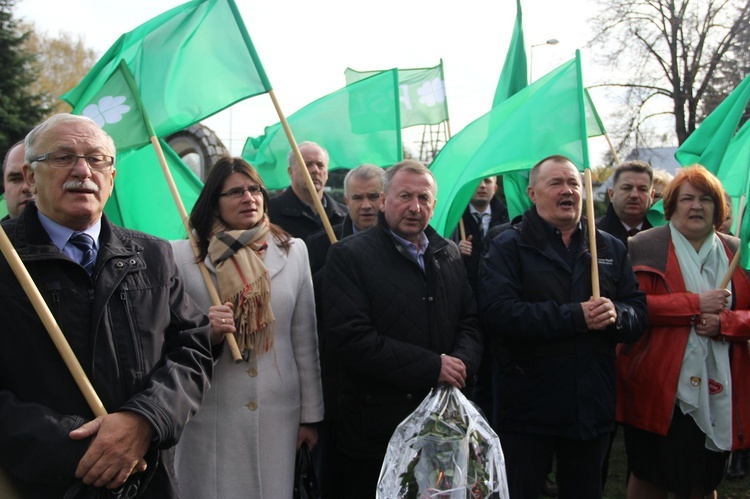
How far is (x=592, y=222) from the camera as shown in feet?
11.1

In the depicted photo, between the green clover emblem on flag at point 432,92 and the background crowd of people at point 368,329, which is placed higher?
the green clover emblem on flag at point 432,92

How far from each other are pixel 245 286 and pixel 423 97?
13.5ft

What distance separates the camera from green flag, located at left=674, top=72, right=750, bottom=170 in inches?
173

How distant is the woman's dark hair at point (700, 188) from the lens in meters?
3.67

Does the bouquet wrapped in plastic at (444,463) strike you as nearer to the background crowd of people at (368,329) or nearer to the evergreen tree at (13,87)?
the background crowd of people at (368,329)

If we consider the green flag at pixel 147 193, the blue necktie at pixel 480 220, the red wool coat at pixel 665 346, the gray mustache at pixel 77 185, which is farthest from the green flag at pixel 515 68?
the gray mustache at pixel 77 185

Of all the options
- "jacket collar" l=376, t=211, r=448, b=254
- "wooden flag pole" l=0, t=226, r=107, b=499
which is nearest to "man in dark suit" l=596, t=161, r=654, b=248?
"jacket collar" l=376, t=211, r=448, b=254

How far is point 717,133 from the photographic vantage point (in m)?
4.55

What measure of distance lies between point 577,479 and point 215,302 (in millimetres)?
1911

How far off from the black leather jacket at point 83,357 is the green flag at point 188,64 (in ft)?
5.43

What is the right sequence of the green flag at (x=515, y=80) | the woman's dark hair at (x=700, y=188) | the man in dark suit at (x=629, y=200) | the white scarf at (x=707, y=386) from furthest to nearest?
1. the green flag at (x=515, y=80)
2. the man in dark suit at (x=629, y=200)
3. the woman's dark hair at (x=700, y=188)
4. the white scarf at (x=707, y=386)

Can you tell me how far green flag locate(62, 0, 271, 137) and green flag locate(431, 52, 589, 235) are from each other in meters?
1.32

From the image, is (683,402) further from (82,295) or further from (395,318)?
(82,295)

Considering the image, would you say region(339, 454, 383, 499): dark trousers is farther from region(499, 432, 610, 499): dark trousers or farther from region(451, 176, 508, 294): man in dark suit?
region(451, 176, 508, 294): man in dark suit
